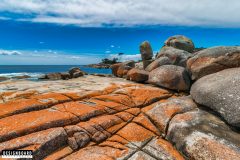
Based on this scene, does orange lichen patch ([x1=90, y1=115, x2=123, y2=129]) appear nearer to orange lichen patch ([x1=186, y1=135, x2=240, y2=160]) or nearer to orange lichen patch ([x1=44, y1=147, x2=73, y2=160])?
orange lichen patch ([x1=44, y1=147, x2=73, y2=160])

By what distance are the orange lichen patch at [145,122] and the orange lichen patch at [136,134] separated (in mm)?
253

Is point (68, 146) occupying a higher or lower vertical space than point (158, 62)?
lower

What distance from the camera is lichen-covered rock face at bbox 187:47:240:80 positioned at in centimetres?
1189

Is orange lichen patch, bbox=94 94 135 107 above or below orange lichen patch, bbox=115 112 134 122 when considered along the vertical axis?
above

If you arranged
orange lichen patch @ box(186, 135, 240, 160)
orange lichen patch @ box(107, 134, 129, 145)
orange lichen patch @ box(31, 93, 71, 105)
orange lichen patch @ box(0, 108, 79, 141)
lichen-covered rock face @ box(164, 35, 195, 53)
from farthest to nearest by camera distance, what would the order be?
1. lichen-covered rock face @ box(164, 35, 195, 53)
2. orange lichen patch @ box(31, 93, 71, 105)
3. orange lichen patch @ box(107, 134, 129, 145)
4. orange lichen patch @ box(0, 108, 79, 141)
5. orange lichen patch @ box(186, 135, 240, 160)

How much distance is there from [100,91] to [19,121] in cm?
535

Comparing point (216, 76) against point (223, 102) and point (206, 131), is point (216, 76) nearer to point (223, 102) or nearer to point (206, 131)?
point (223, 102)

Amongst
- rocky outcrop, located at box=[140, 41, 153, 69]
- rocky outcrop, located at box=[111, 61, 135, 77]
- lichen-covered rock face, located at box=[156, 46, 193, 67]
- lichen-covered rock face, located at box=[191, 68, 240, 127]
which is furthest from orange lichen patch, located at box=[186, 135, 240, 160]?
rocky outcrop, located at box=[140, 41, 153, 69]

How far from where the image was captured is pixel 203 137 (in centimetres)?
721

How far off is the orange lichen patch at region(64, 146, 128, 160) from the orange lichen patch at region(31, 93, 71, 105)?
12.8ft

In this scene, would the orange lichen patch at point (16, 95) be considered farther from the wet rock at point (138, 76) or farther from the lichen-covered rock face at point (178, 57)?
the lichen-covered rock face at point (178, 57)

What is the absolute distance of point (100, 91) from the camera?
1241cm

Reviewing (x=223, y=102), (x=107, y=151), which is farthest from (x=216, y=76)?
(x=107, y=151)

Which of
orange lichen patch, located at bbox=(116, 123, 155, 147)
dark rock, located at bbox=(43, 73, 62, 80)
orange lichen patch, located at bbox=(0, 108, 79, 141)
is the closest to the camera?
orange lichen patch, located at bbox=(0, 108, 79, 141)
